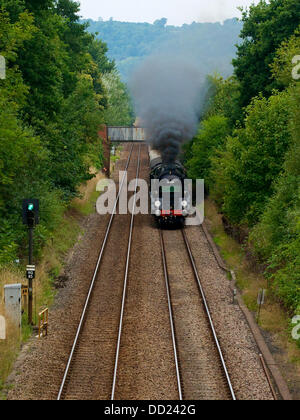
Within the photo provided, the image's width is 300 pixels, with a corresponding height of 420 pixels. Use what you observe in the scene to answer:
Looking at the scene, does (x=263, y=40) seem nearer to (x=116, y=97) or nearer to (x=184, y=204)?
(x=184, y=204)

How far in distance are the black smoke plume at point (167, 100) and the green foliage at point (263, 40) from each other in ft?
17.4

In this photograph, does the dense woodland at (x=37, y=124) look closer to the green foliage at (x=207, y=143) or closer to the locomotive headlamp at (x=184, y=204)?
the locomotive headlamp at (x=184, y=204)

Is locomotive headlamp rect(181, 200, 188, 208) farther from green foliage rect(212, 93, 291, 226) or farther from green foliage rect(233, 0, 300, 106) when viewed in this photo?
green foliage rect(233, 0, 300, 106)

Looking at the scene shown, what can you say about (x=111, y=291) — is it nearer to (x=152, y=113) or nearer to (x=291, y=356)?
(x=291, y=356)

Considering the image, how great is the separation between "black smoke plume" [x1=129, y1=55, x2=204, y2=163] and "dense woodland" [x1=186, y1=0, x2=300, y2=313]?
227cm

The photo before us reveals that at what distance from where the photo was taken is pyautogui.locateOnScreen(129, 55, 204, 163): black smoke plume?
3666 cm

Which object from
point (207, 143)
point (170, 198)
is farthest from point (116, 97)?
point (170, 198)

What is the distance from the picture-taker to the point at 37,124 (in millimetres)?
27672

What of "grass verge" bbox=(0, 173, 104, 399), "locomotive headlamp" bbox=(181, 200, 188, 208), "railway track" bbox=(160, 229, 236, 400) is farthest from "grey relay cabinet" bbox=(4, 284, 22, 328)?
"locomotive headlamp" bbox=(181, 200, 188, 208)

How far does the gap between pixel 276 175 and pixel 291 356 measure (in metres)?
9.53

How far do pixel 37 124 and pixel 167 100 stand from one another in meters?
14.4

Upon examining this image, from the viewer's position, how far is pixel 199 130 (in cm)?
3981

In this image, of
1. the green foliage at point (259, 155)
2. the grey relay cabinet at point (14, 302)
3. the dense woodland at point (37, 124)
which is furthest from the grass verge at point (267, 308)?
the dense woodland at point (37, 124)

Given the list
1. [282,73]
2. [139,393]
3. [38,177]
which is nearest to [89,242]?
[38,177]
